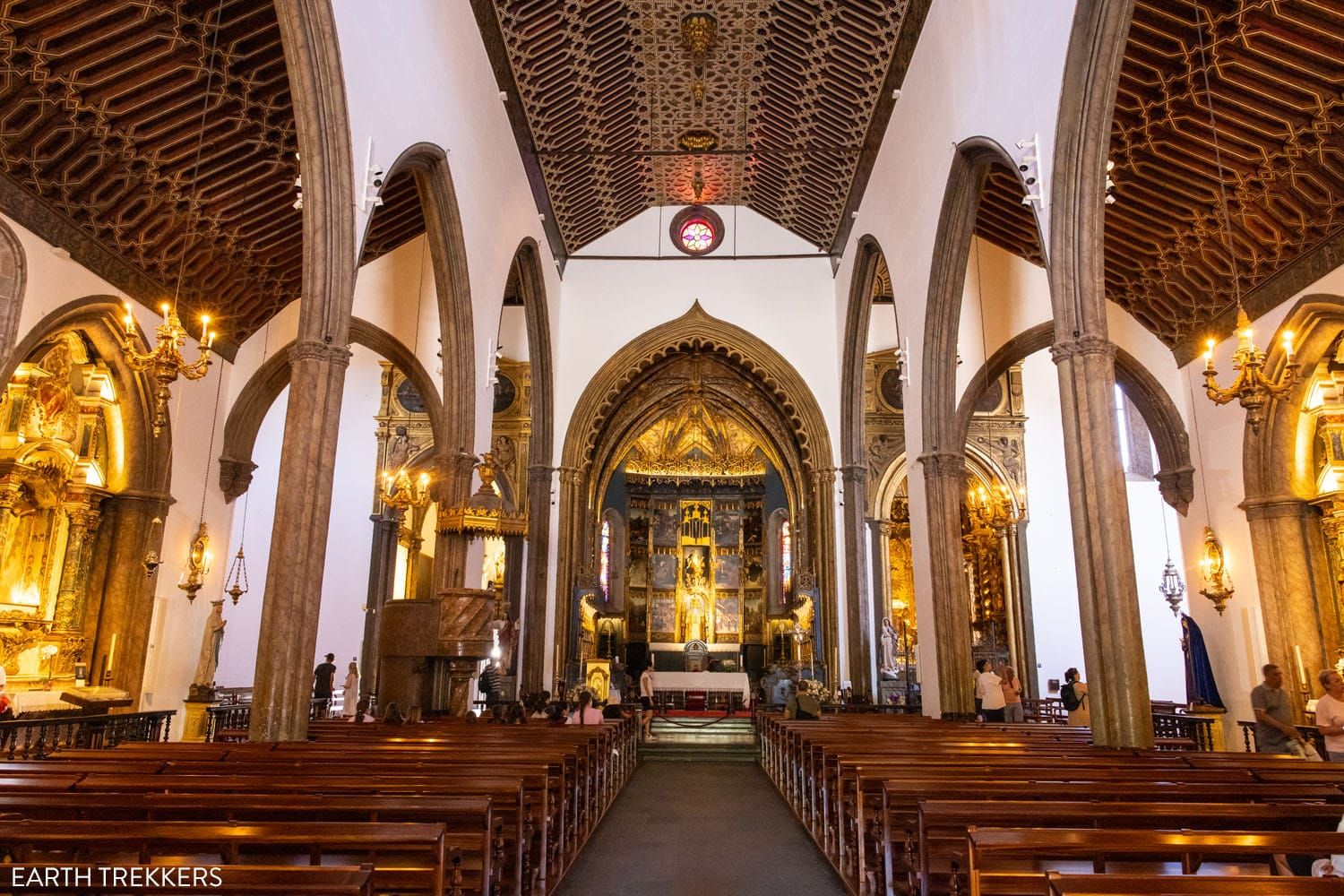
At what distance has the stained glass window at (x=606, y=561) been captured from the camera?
2453 centimetres

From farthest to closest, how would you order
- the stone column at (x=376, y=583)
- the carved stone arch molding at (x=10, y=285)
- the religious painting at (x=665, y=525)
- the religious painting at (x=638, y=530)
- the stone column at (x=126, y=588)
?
the religious painting at (x=665, y=525) → the religious painting at (x=638, y=530) → the stone column at (x=376, y=583) → the stone column at (x=126, y=588) → the carved stone arch molding at (x=10, y=285)

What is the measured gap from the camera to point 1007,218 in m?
13.1

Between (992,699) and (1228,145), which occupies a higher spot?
(1228,145)

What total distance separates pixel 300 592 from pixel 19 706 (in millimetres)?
4622

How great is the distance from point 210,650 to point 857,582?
33.9ft

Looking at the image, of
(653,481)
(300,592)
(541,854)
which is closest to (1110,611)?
(541,854)

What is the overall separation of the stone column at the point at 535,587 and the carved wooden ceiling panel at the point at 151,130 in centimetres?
707

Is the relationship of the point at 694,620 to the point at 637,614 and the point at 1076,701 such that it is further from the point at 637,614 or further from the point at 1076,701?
the point at 1076,701

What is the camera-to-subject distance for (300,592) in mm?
6758

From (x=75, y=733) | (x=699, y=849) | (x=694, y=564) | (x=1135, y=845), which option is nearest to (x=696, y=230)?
(x=694, y=564)

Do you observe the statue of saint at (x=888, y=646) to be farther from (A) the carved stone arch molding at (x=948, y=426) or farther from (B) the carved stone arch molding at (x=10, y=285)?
(B) the carved stone arch molding at (x=10, y=285)

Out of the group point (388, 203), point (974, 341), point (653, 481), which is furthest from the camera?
point (653, 481)

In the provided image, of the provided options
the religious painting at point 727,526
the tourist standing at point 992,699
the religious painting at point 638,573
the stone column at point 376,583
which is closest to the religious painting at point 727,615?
the religious painting at point 727,526

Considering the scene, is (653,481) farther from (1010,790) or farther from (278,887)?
(278,887)
